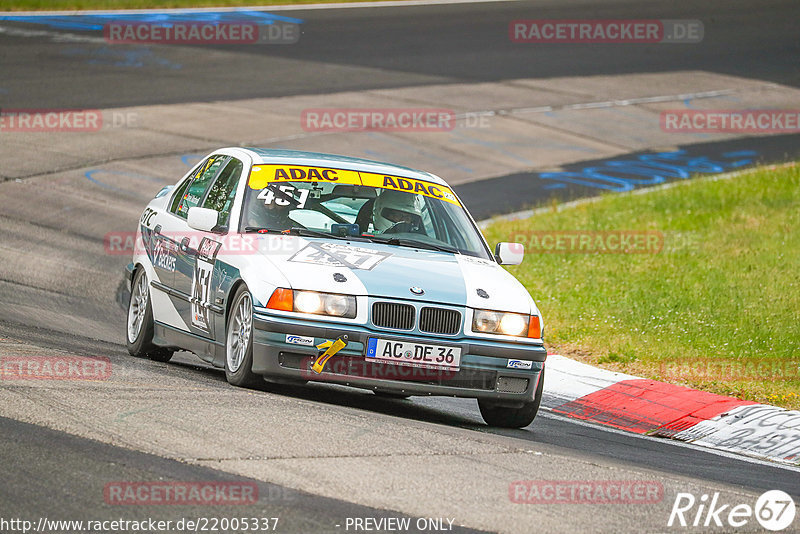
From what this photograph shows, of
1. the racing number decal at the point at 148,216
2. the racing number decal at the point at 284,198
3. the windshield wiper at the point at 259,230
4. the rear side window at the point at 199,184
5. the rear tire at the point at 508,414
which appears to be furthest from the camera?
the racing number decal at the point at 148,216

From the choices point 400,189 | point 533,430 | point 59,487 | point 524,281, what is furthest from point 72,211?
point 59,487

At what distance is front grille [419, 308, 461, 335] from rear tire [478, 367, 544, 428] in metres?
0.74

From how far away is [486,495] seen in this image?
5996 mm

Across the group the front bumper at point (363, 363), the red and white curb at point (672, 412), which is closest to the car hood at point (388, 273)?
the front bumper at point (363, 363)

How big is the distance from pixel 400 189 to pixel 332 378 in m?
1.94

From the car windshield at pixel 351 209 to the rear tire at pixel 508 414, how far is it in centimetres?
110

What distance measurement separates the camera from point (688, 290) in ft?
43.7

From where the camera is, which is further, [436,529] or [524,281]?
[524,281]

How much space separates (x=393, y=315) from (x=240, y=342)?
1.02 metres

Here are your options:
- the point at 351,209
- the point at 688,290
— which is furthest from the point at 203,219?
the point at 688,290

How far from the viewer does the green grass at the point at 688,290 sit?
1084 centimetres

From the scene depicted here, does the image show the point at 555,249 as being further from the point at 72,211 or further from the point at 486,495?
the point at 486,495

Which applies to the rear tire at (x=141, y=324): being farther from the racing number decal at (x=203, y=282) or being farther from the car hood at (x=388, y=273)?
the car hood at (x=388, y=273)

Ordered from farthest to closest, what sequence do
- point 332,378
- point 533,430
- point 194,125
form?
point 194,125 → point 533,430 → point 332,378
